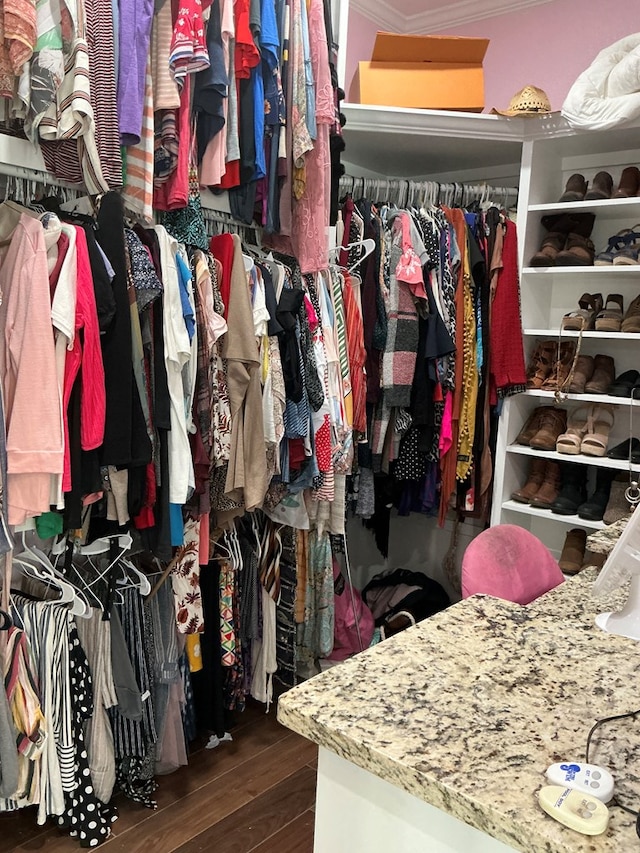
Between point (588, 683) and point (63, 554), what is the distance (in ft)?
5.08

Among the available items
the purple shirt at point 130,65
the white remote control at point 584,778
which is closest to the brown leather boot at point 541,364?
the purple shirt at point 130,65

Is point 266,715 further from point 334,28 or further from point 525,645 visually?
point 334,28

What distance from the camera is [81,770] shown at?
6.42ft

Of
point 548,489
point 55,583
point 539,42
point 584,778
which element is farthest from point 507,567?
point 539,42

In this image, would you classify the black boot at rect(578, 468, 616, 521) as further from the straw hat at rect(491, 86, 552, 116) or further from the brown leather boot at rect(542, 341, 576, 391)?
the straw hat at rect(491, 86, 552, 116)

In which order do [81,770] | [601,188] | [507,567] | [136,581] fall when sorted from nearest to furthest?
[507,567] < [81,770] < [136,581] < [601,188]

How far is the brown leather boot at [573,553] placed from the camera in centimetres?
289

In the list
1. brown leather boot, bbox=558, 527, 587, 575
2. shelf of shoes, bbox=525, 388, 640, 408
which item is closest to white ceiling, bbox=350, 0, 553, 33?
shelf of shoes, bbox=525, 388, 640, 408

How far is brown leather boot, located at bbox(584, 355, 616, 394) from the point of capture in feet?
9.40

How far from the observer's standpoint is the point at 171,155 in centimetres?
191

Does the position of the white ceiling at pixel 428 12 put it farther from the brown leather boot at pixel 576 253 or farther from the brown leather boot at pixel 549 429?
the brown leather boot at pixel 549 429

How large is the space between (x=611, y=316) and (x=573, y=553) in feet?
3.11

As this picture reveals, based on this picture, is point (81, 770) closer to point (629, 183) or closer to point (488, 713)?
point (488, 713)

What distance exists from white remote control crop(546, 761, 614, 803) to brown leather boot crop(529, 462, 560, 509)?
231cm
